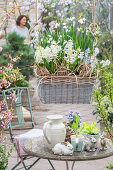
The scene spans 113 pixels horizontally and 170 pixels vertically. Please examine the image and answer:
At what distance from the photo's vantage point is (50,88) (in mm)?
1856

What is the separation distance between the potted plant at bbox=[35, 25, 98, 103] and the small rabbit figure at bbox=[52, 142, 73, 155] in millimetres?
373

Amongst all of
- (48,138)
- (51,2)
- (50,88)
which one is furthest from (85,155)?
(51,2)

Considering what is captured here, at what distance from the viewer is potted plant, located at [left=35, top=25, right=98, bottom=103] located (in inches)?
72.3

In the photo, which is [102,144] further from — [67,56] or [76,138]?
[67,56]

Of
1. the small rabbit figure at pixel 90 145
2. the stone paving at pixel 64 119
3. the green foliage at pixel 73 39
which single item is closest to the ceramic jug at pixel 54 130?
the small rabbit figure at pixel 90 145

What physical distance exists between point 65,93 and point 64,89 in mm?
25

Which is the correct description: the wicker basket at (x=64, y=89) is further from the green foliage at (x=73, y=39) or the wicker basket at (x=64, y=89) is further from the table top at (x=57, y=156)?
the table top at (x=57, y=156)

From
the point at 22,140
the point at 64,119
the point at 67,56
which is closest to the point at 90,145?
the point at 67,56

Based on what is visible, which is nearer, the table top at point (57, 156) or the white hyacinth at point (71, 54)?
the white hyacinth at point (71, 54)

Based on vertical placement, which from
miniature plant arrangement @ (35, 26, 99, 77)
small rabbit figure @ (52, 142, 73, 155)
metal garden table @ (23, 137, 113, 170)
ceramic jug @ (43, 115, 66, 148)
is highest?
miniature plant arrangement @ (35, 26, 99, 77)

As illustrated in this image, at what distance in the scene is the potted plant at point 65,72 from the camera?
184cm

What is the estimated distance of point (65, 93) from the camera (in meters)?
1.84

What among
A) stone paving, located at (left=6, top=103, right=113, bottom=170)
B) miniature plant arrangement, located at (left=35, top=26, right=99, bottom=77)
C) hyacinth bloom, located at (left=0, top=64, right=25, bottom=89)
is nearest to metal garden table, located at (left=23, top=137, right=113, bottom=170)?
miniature plant arrangement, located at (left=35, top=26, right=99, bottom=77)

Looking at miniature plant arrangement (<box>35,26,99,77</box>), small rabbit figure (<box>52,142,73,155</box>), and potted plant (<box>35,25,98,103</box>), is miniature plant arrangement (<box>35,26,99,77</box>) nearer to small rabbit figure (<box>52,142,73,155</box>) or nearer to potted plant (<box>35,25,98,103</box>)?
potted plant (<box>35,25,98,103</box>)
